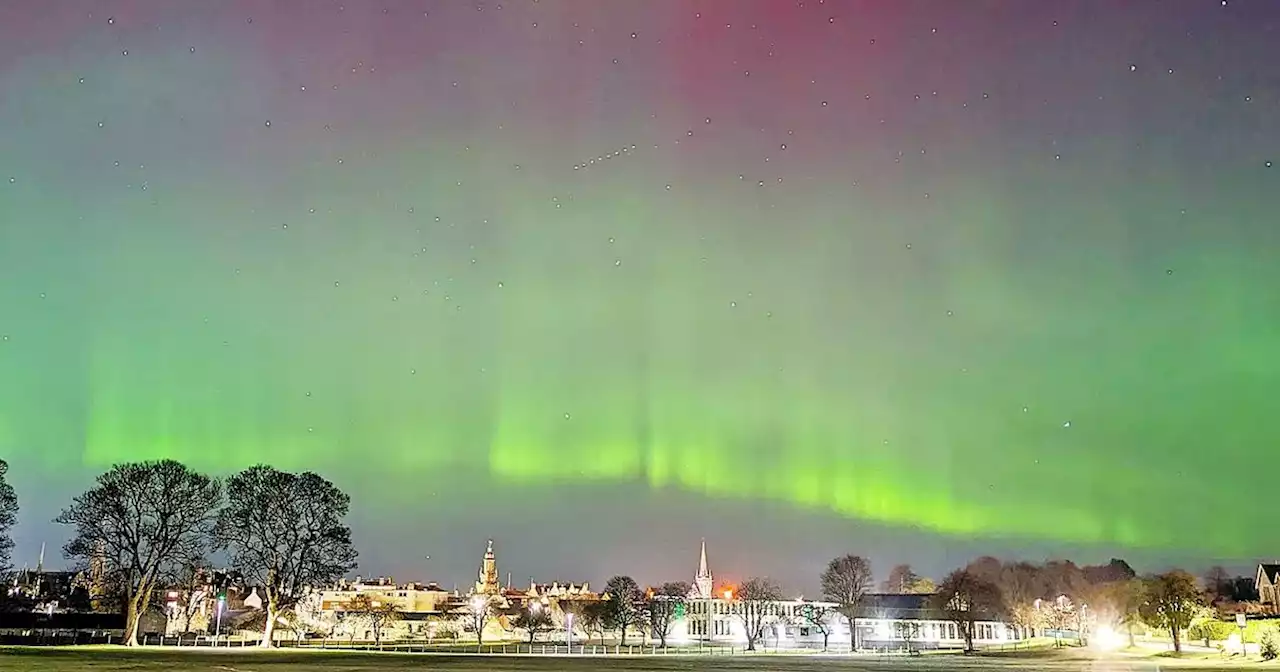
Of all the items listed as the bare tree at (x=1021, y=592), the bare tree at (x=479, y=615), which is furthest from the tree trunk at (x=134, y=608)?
the bare tree at (x=1021, y=592)

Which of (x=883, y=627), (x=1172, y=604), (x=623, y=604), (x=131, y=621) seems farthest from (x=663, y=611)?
(x=131, y=621)

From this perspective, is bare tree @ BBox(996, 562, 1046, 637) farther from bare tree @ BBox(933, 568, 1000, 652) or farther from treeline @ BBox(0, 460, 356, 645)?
treeline @ BBox(0, 460, 356, 645)

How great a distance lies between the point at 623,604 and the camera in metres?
130

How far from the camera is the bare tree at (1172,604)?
7188 cm

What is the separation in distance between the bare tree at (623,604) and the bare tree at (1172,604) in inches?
2416

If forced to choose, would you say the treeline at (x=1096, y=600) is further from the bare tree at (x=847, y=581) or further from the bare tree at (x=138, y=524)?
the bare tree at (x=138, y=524)

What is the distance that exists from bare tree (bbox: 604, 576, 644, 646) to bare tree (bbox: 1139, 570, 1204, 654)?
61354mm

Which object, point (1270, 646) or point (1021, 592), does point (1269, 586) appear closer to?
point (1021, 592)

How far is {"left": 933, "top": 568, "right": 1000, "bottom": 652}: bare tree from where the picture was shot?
313 ft

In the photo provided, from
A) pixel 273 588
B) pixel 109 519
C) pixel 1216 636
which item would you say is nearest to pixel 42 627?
pixel 109 519

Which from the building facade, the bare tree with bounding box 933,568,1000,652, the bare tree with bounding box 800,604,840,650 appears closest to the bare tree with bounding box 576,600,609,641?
the bare tree with bounding box 800,604,840,650

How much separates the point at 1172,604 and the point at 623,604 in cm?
7244

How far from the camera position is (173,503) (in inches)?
2532

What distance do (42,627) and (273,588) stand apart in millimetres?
20345
